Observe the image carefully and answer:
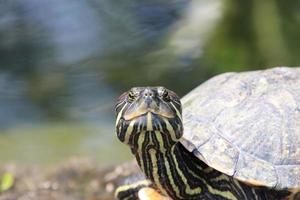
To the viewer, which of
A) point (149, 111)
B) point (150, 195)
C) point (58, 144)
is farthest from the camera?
point (58, 144)

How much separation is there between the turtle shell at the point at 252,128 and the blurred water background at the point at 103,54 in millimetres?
2620

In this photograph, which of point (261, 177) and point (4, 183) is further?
point (4, 183)

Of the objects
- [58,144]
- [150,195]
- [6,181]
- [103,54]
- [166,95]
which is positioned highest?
[103,54]

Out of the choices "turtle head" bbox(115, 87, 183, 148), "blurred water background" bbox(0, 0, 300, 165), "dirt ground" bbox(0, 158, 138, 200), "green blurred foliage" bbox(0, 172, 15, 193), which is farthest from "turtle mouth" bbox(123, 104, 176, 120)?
"blurred water background" bbox(0, 0, 300, 165)

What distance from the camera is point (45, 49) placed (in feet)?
27.3

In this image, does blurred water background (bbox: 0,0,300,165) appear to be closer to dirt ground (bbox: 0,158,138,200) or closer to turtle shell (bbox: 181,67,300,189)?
dirt ground (bbox: 0,158,138,200)

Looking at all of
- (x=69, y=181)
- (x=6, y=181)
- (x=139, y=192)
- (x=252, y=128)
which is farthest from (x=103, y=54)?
(x=252, y=128)

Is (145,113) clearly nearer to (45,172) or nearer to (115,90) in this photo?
(45,172)

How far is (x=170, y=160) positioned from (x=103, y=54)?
5.50 meters

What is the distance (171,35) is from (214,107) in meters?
5.20

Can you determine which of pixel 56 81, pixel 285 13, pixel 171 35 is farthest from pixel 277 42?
pixel 56 81

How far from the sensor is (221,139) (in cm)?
282

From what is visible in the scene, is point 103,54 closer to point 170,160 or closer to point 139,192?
point 139,192

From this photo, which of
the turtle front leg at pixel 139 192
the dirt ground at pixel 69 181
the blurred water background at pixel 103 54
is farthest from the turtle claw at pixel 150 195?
the blurred water background at pixel 103 54
